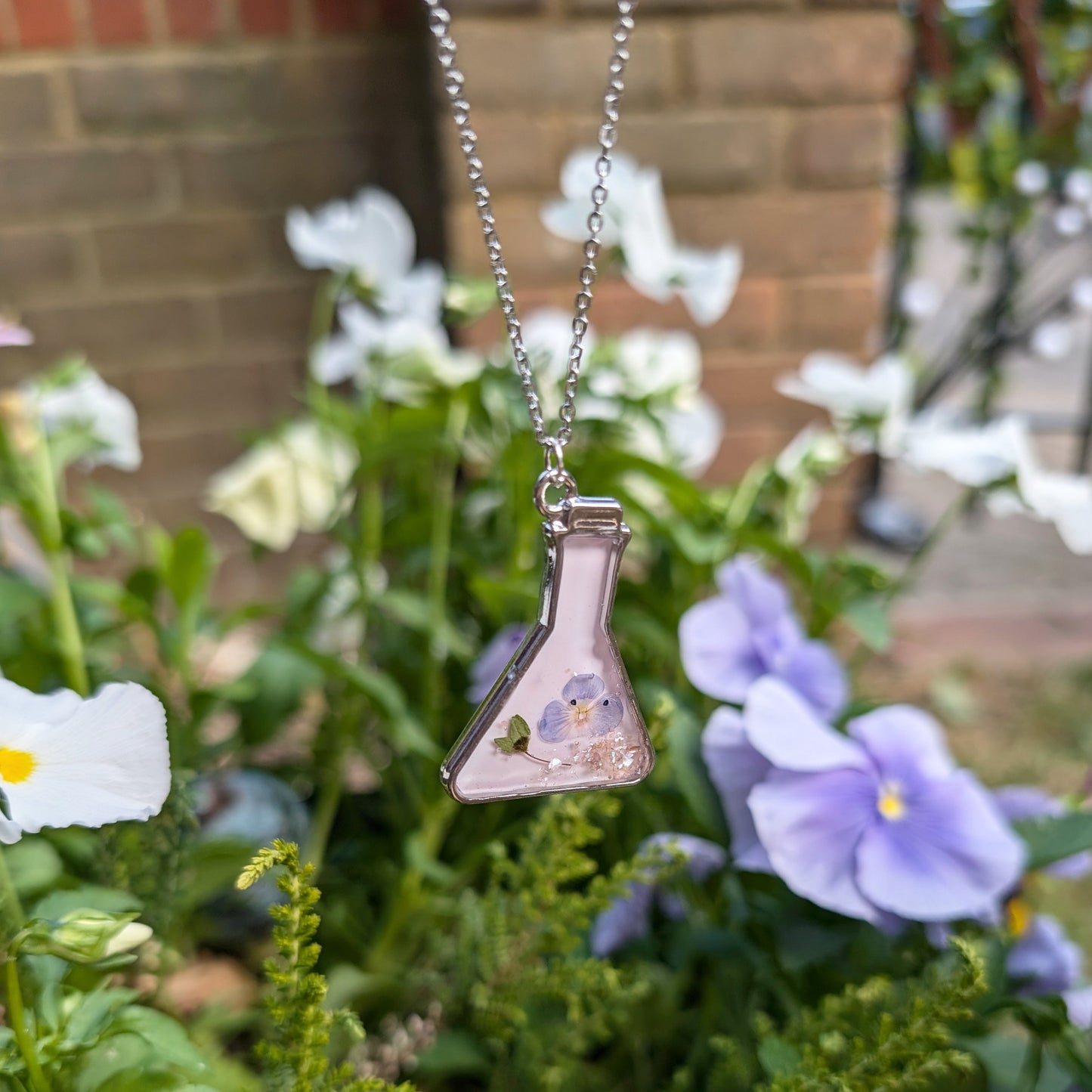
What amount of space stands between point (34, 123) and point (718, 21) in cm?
82

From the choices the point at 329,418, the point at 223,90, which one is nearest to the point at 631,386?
the point at 329,418

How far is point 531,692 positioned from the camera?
457 mm

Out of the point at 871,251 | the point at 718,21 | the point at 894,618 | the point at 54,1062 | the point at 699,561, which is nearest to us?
the point at 54,1062

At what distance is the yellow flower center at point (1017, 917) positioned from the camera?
687mm

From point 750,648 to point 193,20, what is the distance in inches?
43.2

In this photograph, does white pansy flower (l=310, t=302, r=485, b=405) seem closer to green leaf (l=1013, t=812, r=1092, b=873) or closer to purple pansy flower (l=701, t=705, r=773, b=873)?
purple pansy flower (l=701, t=705, r=773, b=873)

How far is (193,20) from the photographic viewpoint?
4.25 feet

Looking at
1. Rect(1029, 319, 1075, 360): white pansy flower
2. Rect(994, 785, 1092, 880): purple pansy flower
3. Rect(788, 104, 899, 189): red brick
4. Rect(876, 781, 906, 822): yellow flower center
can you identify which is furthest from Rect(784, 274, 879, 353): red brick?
Rect(876, 781, 906, 822): yellow flower center

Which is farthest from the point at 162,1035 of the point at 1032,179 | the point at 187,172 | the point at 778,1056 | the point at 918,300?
the point at 1032,179

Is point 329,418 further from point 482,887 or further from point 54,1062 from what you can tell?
point 54,1062

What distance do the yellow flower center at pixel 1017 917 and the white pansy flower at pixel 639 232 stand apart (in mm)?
467

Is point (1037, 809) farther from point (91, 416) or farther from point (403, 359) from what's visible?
point (91, 416)

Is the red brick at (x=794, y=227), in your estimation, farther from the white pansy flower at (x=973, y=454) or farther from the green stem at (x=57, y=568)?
the green stem at (x=57, y=568)

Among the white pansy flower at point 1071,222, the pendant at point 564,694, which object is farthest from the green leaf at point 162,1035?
the white pansy flower at point 1071,222
